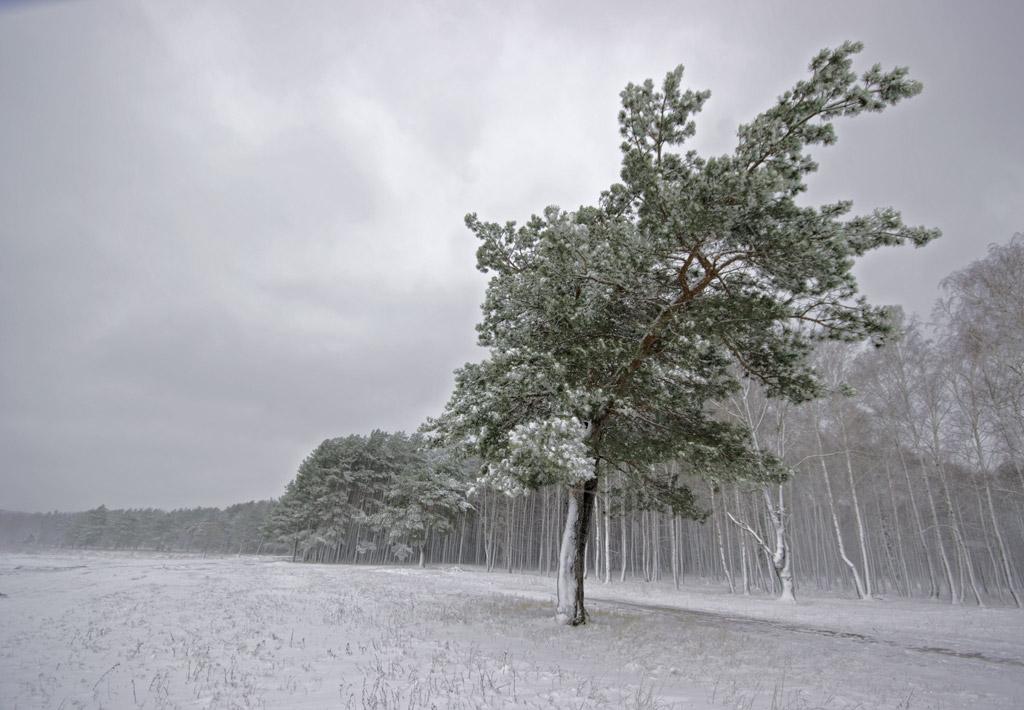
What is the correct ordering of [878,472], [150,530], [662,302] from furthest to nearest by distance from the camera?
[150,530], [878,472], [662,302]

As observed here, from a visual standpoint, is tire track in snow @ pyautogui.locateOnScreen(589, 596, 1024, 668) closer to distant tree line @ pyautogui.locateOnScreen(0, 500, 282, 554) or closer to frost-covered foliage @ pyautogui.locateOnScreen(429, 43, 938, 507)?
frost-covered foliage @ pyautogui.locateOnScreen(429, 43, 938, 507)

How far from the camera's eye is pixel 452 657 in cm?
779

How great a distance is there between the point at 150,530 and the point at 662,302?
132m

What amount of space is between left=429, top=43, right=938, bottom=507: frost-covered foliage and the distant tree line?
294ft

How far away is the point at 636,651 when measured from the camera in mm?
9156

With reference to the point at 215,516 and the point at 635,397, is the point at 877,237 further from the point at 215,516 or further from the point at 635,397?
the point at 215,516

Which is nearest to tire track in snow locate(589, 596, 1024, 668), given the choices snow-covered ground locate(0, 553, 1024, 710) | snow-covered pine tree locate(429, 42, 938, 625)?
snow-covered ground locate(0, 553, 1024, 710)

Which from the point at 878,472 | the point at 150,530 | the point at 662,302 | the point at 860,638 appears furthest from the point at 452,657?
the point at 150,530

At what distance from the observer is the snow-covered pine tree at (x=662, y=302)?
890cm

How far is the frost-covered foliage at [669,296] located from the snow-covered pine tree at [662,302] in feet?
0.13

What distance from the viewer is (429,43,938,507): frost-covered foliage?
8.88m

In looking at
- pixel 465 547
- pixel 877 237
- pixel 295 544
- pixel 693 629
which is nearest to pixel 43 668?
pixel 693 629

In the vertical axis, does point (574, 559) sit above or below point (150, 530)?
above

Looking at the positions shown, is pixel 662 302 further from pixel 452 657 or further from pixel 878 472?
pixel 878 472
